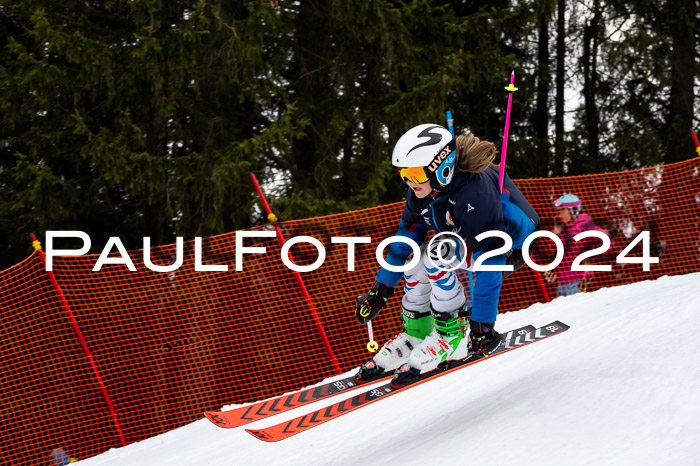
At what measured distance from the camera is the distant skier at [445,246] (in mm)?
3510

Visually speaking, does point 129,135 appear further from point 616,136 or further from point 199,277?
point 616,136

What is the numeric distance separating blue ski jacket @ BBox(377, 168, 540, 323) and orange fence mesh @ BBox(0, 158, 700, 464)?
3.60 metres

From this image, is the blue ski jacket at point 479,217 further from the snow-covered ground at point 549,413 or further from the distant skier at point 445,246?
the snow-covered ground at point 549,413

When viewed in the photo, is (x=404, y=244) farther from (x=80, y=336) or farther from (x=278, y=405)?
(x=80, y=336)

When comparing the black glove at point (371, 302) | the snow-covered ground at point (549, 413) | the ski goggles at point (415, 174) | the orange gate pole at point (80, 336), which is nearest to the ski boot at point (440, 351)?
the black glove at point (371, 302)

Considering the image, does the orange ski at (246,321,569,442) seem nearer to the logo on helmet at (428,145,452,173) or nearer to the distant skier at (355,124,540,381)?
the distant skier at (355,124,540,381)

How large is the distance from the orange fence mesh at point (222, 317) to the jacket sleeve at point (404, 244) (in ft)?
10.7

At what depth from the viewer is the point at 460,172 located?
11.7 feet

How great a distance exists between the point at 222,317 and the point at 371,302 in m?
4.05

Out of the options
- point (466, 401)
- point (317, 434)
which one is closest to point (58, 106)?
point (317, 434)

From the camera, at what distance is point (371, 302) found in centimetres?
398

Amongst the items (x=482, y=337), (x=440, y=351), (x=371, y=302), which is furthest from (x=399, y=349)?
(x=482, y=337)

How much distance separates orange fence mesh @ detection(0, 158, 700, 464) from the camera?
714 cm

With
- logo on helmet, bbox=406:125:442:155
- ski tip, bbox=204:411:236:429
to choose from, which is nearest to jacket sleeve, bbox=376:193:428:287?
logo on helmet, bbox=406:125:442:155
